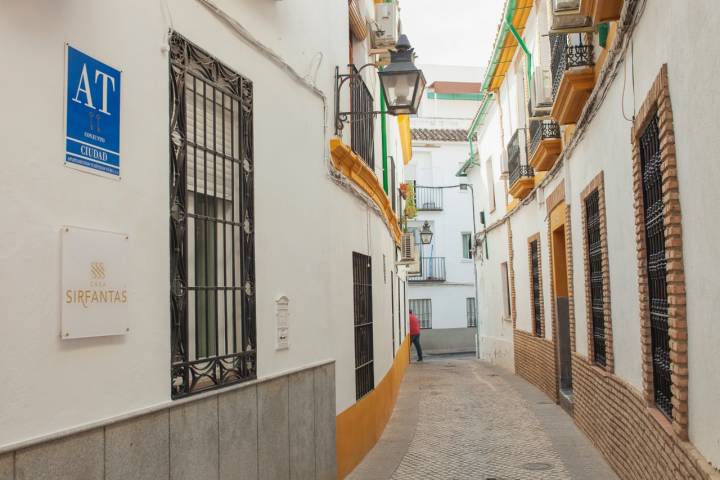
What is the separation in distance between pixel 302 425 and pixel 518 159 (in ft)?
30.0

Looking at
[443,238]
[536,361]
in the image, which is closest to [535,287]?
[536,361]

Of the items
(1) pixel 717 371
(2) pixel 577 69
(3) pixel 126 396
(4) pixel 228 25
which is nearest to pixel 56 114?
(3) pixel 126 396

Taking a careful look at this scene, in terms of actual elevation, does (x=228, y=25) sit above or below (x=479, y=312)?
above

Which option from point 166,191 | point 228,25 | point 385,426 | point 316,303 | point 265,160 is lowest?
point 385,426

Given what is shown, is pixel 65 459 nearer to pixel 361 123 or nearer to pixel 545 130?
pixel 361 123

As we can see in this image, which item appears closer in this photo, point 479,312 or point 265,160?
point 265,160

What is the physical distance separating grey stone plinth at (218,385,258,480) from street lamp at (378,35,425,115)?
10.7 ft

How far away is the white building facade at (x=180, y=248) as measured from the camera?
10.5ft

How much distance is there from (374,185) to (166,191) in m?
6.01

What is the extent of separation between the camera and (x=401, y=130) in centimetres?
2134

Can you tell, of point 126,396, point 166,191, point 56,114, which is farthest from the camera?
point 166,191

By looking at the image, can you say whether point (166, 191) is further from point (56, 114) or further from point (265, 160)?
point (265, 160)

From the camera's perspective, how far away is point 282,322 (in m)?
5.93

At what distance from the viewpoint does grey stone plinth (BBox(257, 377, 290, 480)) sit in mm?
5371
